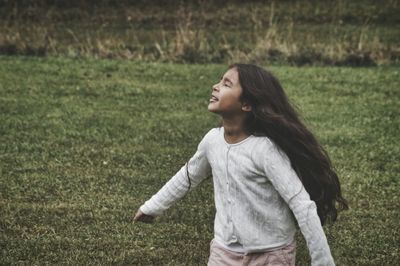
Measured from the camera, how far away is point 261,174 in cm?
321

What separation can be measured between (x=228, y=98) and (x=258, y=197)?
0.49 metres

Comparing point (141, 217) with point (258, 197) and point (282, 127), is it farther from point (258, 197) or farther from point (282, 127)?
point (282, 127)

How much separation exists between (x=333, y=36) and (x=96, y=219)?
39.7ft

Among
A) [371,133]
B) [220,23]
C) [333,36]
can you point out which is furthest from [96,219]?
[220,23]

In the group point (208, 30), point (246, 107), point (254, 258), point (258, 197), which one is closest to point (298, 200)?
point (258, 197)

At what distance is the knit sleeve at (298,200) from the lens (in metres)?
3.04

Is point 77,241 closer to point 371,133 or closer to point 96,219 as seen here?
point 96,219

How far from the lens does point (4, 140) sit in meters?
7.75

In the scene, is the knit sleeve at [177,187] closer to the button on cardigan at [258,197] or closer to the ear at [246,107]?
the button on cardigan at [258,197]

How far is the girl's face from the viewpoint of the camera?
3332 mm

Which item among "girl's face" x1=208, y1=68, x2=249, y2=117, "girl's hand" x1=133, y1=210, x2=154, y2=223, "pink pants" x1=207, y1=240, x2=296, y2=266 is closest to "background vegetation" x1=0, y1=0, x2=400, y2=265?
"girl's hand" x1=133, y1=210, x2=154, y2=223

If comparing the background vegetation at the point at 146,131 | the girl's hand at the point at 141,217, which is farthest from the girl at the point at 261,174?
the background vegetation at the point at 146,131

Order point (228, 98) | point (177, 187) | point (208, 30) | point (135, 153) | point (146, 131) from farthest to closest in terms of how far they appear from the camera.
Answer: point (208, 30) → point (146, 131) → point (135, 153) → point (177, 187) → point (228, 98)

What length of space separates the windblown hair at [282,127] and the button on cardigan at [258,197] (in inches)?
2.9
